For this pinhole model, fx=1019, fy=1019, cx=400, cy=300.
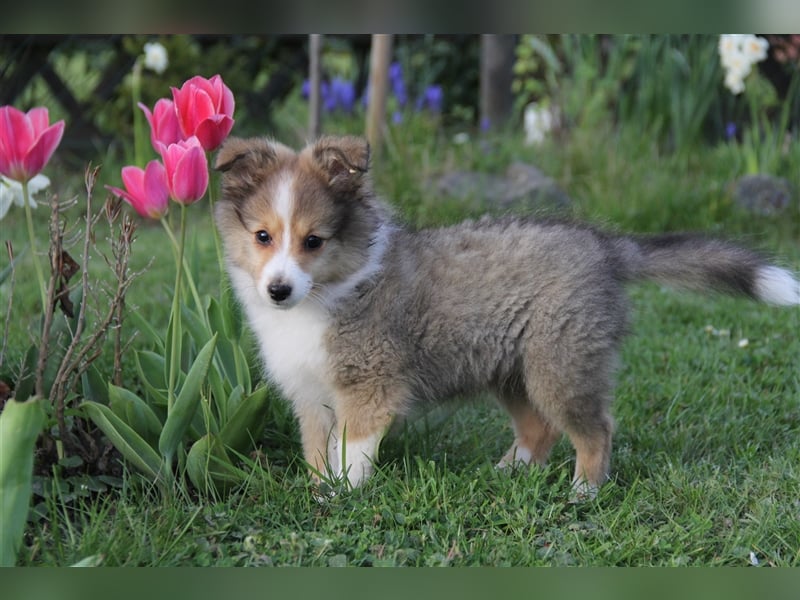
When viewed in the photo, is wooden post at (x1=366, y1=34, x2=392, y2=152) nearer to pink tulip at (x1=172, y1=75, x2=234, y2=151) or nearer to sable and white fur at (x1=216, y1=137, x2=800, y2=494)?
sable and white fur at (x1=216, y1=137, x2=800, y2=494)

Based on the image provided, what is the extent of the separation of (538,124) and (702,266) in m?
5.32

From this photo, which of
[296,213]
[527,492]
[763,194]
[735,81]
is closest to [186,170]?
[296,213]

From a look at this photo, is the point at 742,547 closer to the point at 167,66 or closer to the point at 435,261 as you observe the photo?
the point at 435,261

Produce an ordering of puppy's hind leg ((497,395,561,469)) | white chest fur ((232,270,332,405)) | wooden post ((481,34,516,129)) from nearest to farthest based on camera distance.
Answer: white chest fur ((232,270,332,405)) → puppy's hind leg ((497,395,561,469)) → wooden post ((481,34,516,129))

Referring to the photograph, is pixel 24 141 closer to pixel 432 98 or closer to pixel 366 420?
pixel 366 420

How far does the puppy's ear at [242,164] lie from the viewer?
11.7ft

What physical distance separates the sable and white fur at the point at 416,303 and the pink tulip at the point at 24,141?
673mm

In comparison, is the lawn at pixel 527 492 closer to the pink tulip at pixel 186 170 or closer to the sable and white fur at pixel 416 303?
the sable and white fur at pixel 416 303

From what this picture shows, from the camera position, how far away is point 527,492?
355cm

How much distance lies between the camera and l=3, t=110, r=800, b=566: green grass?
3162 mm

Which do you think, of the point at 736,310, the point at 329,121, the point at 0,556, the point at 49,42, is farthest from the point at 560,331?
the point at 49,42

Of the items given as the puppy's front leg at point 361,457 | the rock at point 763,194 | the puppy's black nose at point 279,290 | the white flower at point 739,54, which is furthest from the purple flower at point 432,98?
the puppy's black nose at point 279,290

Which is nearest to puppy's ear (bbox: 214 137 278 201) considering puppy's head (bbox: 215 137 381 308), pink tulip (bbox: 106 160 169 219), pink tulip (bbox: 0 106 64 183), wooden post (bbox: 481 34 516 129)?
puppy's head (bbox: 215 137 381 308)

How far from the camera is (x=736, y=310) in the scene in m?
6.03
